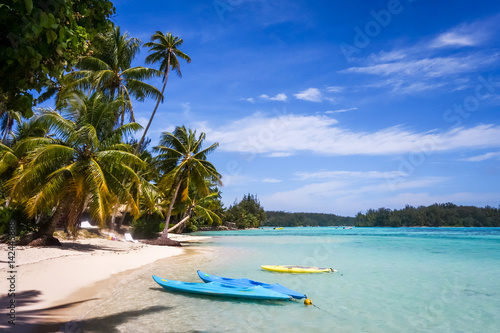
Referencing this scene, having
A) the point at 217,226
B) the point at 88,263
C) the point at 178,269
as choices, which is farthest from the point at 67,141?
the point at 217,226

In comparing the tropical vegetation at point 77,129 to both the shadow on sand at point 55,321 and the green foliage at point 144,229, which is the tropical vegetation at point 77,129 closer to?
the green foliage at point 144,229

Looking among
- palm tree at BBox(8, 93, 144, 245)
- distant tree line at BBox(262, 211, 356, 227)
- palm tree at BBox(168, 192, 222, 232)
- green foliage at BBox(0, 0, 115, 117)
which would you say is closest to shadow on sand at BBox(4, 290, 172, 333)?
green foliage at BBox(0, 0, 115, 117)

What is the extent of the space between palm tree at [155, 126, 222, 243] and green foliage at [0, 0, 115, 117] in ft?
62.7

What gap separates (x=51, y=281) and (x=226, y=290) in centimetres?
415

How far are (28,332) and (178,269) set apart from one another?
7.43 m

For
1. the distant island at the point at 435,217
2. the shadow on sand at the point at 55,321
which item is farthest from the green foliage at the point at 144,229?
the distant island at the point at 435,217

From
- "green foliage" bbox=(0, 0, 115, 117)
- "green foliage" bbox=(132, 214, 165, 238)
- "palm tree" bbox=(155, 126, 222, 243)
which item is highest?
"palm tree" bbox=(155, 126, 222, 243)

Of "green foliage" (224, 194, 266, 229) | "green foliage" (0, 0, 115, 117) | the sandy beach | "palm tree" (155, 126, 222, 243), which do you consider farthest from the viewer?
"green foliage" (224, 194, 266, 229)

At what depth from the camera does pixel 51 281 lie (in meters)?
7.61

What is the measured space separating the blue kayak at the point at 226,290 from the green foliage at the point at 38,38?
19.1 ft

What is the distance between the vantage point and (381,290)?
9.41 m

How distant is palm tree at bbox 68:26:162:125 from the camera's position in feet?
61.1

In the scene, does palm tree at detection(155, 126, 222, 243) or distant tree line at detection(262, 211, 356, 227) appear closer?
palm tree at detection(155, 126, 222, 243)

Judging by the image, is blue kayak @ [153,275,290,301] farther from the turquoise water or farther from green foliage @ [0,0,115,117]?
green foliage @ [0,0,115,117]
